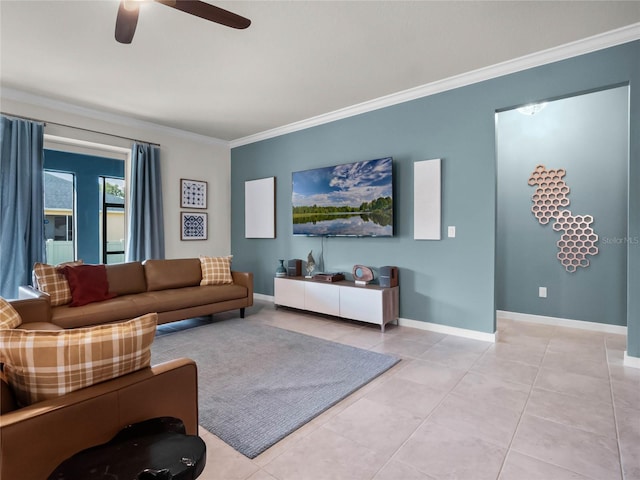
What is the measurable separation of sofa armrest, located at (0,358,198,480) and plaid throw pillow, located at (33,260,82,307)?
2.69 m

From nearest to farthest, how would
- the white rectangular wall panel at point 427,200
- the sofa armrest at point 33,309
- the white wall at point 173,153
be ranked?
1. the sofa armrest at point 33,309
2. the white rectangular wall panel at point 427,200
3. the white wall at point 173,153

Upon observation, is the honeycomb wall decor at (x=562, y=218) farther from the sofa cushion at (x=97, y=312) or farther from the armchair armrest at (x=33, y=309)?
the armchair armrest at (x=33, y=309)

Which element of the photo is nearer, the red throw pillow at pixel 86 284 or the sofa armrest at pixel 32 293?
the sofa armrest at pixel 32 293

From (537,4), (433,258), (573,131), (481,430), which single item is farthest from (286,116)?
(481,430)

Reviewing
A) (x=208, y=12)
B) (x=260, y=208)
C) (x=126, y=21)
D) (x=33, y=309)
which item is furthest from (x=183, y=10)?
(x=260, y=208)

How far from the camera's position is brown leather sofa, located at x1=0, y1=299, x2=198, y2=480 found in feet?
3.37

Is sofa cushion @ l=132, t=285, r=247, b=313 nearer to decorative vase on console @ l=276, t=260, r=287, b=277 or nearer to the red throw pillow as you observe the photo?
the red throw pillow

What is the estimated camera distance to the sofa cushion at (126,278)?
3.90m

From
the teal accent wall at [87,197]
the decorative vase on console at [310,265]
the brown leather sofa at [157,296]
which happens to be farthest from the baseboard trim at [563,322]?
the teal accent wall at [87,197]

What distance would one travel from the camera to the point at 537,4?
2.46m

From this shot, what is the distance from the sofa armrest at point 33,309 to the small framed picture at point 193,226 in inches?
108

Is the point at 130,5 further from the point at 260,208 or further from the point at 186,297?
the point at 260,208

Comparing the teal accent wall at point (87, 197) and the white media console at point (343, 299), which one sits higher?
the teal accent wall at point (87, 197)

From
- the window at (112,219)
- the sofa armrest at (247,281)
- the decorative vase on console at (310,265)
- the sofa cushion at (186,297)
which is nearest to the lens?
the sofa cushion at (186,297)
